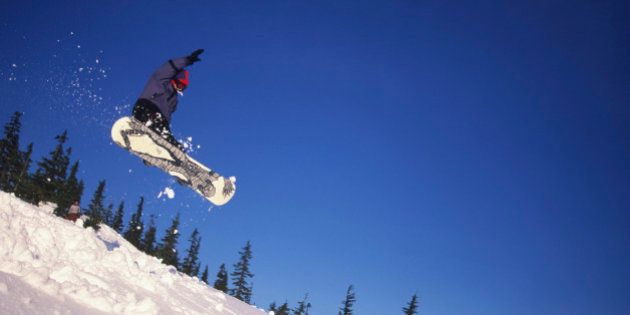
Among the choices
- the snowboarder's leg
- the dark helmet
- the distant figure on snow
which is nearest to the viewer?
the dark helmet

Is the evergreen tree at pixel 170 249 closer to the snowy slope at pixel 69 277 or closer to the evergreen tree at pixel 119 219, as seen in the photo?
the evergreen tree at pixel 119 219

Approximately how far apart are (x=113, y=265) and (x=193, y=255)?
1903 inches

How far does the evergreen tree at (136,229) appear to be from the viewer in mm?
48688

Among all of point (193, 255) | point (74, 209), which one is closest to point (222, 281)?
point (193, 255)

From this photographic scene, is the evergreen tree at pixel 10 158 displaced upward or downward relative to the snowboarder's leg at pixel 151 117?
upward

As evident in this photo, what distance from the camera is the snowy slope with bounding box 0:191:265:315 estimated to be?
4.61m

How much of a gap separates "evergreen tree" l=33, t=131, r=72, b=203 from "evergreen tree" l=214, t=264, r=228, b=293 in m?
21.4

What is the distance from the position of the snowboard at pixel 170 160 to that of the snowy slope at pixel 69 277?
2364 millimetres

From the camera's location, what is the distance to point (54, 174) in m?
37.9

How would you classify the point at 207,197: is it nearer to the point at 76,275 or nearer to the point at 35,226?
the point at 35,226

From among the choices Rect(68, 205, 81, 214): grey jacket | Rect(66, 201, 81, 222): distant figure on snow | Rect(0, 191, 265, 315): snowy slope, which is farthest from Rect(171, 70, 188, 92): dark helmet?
Rect(68, 205, 81, 214): grey jacket

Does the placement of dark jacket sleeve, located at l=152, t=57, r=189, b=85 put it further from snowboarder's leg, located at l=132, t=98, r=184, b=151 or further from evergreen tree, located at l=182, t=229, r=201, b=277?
evergreen tree, located at l=182, t=229, r=201, b=277

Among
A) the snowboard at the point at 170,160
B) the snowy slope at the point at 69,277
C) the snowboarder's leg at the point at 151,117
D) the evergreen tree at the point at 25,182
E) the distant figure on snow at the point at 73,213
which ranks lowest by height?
the snowy slope at the point at 69,277

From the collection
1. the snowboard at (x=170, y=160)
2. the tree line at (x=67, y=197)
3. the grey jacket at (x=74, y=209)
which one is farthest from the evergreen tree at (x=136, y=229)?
the snowboard at (x=170, y=160)
